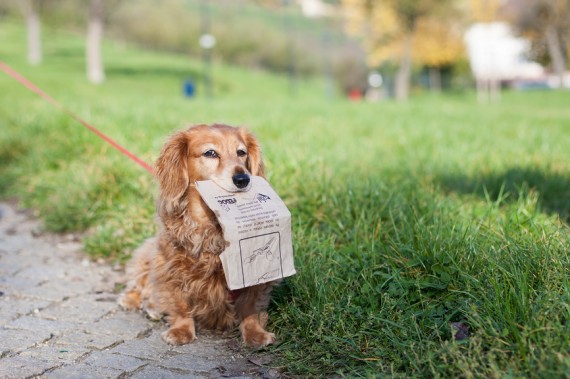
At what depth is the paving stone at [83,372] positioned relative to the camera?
2.89 meters

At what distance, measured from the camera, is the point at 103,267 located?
4.81m

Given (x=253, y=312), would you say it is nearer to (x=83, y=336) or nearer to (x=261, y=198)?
(x=261, y=198)

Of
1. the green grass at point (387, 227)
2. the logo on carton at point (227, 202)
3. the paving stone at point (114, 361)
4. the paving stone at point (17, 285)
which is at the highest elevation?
the logo on carton at point (227, 202)

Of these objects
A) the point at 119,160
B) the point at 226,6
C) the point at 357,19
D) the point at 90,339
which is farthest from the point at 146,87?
the point at 226,6

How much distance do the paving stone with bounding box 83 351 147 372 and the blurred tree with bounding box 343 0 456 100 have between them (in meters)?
29.6

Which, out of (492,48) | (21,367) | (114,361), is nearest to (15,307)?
(21,367)

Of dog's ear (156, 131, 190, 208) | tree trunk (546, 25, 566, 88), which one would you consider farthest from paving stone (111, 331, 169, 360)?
tree trunk (546, 25, 566, 88)

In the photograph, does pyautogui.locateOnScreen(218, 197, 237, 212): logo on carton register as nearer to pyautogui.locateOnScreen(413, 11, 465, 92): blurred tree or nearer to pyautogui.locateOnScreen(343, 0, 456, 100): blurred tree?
pyautogui.locateOnScreen(343, 0, 456, 100): blurred tree

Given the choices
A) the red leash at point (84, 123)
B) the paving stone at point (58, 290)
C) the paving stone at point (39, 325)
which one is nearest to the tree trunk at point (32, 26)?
the red leash at point (84, 123)

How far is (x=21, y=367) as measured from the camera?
116 inches

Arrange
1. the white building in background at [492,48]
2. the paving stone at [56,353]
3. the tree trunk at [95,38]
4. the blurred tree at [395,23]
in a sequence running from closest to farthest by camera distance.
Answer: the paving stone at [56,353], the tree trunk at [95,38], the blurred tree at [395,23], the white building in background at [492,48]

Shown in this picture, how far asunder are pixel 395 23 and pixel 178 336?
30358 millimetres

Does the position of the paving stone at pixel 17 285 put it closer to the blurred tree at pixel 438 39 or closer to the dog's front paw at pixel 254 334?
the dog's front paw at pixel 254 334

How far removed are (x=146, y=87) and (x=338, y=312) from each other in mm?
30819
